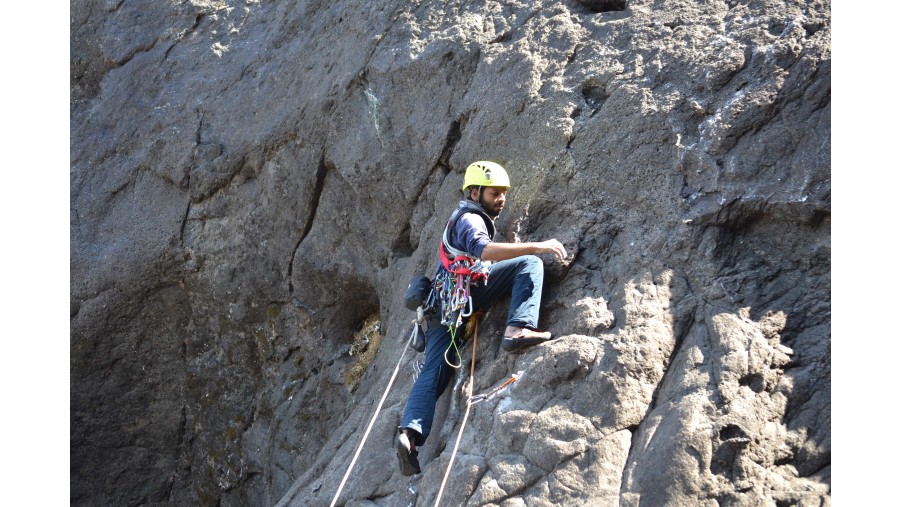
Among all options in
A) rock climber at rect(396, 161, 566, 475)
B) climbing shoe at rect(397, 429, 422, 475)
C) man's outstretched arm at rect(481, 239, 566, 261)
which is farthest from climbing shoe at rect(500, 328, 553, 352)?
climbing shoe at rect(397, 429, 422, 475)

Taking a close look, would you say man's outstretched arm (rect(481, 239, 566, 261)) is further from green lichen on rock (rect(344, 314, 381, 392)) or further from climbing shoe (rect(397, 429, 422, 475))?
green lichen on rock (rect(344, 314, 381, 392))

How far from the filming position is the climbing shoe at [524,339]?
6.70 meters

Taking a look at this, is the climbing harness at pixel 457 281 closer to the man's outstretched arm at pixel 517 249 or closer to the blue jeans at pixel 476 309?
the blue jeans at pixel 476 309

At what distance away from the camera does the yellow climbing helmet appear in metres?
7.18

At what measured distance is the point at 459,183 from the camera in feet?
27.3

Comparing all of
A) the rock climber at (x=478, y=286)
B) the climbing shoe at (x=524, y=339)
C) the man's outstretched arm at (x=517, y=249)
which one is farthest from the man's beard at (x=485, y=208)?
the climbing shoe at (x=524, y=339)

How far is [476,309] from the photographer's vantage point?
726 centimetres

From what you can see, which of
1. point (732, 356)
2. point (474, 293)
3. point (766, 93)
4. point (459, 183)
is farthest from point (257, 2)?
point (732, 356)

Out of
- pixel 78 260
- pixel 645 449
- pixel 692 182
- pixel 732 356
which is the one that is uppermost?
pixel 692 182

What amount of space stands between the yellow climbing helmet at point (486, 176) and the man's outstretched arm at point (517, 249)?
58cm

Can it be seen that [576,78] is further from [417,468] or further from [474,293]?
[417,468]

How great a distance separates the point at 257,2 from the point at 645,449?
6.81 m

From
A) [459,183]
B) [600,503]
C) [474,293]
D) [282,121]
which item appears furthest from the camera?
[282,121]

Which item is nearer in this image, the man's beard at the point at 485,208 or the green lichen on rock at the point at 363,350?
the man's beard at the point at 485,208
